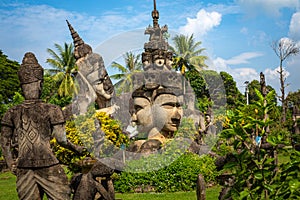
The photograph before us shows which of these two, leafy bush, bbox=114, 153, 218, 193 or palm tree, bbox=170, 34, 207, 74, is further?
palm tree, bbox=170, 34, 207, 74

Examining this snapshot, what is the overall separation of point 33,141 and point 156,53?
955 cm

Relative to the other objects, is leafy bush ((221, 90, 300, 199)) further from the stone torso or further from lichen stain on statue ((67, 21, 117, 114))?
lichen stain on statue ((67, 21, 117, 114))

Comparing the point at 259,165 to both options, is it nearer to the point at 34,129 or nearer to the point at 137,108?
the point at 34,129

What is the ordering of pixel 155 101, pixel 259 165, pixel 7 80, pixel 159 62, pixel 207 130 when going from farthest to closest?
pixel 7 80, pixel 207 130, pixel 159 62, pixel 155 101, pixel 259 165

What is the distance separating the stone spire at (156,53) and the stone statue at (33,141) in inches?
351

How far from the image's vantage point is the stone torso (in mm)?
5113

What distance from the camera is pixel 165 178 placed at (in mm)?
9930

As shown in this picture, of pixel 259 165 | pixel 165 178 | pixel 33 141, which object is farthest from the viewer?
pixel 165 178

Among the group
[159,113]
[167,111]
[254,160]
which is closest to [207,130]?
[167,111]

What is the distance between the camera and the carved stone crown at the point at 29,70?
535 cm

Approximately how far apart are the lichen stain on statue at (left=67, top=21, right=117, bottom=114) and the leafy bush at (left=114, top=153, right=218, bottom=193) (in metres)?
8.75

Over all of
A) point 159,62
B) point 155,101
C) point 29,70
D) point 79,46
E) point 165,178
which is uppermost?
point 79,46

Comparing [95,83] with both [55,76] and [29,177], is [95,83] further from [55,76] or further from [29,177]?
[55,76]

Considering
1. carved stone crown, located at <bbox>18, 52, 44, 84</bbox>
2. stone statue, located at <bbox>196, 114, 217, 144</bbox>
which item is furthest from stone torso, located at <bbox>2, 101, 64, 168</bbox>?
stone statue, located at <bbox>196, 114, 217, 144</bbox>
